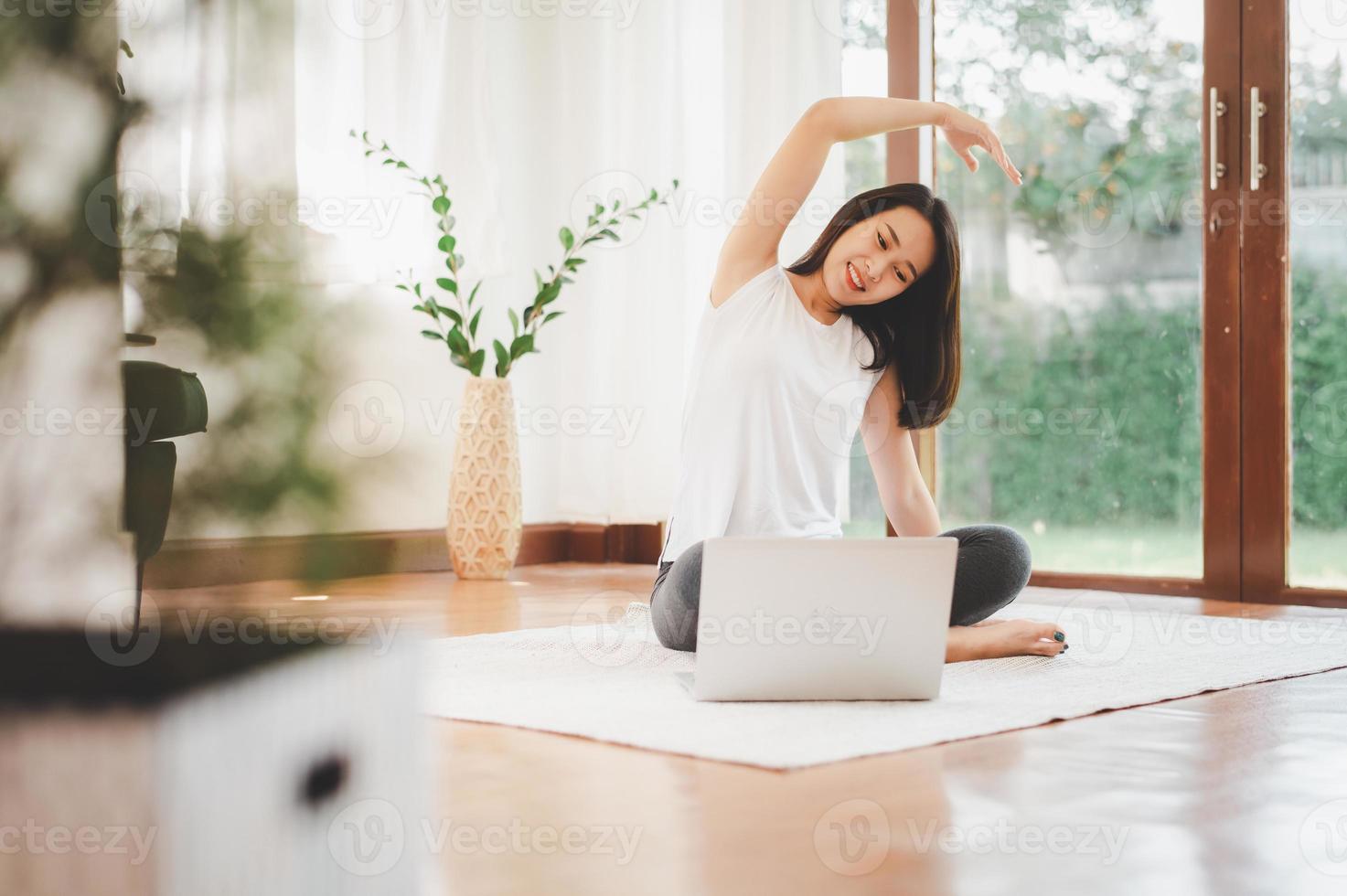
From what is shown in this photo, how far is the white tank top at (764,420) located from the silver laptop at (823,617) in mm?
375

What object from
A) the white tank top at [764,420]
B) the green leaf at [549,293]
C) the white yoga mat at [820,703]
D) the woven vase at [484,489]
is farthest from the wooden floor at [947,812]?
the green leaf at [549,293]

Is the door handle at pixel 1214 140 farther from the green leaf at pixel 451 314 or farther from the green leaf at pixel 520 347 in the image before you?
the green leaf at pixel 451 314

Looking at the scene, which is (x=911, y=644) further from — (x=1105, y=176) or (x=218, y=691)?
(x=1105, y=176)

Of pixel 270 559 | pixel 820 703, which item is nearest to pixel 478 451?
pixel 820 703

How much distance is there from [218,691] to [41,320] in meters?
0.13

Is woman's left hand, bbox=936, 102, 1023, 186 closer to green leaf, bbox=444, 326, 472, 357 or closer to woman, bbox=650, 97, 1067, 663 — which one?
woman, bbox=650, 97, 1067, 663

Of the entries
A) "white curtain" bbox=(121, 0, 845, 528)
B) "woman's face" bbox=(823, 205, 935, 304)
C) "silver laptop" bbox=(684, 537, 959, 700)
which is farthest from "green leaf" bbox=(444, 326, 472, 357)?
"silver laptop" bbox=(684, 537, 959, 700)

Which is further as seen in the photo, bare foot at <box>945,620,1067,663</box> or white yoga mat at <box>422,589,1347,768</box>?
bare foot at <box>945,620,1067,663</box>

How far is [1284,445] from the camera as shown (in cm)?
315

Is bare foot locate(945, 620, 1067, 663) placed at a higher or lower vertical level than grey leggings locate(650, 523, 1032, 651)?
lower

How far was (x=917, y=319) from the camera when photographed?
7.07 ft

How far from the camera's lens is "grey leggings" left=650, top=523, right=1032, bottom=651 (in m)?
2.03

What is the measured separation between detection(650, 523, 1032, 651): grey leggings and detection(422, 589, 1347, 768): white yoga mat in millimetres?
56

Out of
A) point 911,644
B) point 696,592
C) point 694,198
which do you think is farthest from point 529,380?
point 911,644
